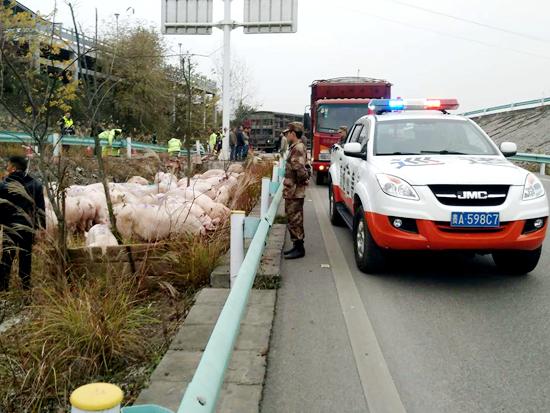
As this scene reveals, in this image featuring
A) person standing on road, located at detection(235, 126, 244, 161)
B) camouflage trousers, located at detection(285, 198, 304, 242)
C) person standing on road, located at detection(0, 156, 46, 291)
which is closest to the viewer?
person standing on road, located at detection(0, 156, 46, 291)

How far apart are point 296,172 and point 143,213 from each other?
Result: 207 centimetres

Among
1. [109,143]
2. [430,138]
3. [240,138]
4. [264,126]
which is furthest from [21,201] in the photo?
[264,126]

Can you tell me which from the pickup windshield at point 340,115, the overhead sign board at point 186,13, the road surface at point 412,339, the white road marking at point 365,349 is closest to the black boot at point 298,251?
the road surface at point 412,339

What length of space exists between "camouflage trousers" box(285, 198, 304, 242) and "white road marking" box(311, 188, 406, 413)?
0.55 meters

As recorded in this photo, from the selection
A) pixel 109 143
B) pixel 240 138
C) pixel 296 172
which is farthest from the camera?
pixel 240 138

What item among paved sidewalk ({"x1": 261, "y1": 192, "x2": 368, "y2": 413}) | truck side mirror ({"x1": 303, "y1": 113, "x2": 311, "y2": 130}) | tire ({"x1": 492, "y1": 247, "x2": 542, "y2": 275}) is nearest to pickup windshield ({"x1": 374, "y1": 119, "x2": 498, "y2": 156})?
tire ({"x1": 492, "y1": 247, "x2": 542, "y2": 275})

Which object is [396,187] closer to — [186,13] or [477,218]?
[477,218]

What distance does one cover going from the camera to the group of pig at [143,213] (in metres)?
6.62

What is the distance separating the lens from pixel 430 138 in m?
6.60

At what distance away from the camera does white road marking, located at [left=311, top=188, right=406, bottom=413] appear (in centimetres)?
329

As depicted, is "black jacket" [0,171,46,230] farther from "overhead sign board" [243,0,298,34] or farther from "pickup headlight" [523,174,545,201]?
"overhead sign board" [243,0,298,34]

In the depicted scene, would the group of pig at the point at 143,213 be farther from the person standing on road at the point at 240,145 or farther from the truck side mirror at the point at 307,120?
the person standing on road at the point at 240,145

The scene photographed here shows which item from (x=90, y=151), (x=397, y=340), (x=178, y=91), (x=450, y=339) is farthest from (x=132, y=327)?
(x=178, y=91)

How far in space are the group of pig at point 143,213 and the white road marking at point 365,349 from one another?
1961 millimetres
